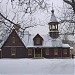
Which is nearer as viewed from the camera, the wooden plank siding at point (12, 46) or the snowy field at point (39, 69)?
the snowy field at point (39, 69)

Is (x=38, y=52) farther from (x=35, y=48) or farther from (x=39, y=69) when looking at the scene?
(x=39, y=69)

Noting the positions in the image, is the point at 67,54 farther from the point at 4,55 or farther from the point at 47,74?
the point at 47,74

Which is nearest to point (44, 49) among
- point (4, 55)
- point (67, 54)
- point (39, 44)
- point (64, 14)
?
point (39, 44)

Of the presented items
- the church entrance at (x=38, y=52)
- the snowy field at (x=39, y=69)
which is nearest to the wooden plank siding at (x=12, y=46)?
the church entrance at (x=38, y=52)

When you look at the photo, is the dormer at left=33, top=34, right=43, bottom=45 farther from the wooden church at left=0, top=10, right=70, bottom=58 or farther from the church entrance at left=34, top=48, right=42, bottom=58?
the church entrance at left=34, top=48, right=42, bottom=58

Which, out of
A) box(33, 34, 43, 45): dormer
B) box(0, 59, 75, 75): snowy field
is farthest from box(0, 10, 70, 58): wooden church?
box(0, 59, 75, 75): snowy field

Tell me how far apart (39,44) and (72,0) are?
34132mm

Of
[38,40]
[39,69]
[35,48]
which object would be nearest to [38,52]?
[35,48]

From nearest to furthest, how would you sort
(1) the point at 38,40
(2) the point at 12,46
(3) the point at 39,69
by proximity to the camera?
(3) the point at 39,69, (2) the point at 12,46, (1) the point at 38,40

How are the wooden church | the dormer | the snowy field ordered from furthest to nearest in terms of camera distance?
the dormer, the wooden church, the snowy field

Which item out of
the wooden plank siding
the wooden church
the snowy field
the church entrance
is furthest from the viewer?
the church entrance

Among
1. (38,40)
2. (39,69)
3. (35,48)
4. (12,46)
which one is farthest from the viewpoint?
(38,40)

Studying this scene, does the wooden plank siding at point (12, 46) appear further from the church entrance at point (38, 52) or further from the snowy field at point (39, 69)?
the snowy field at point (39, 69)

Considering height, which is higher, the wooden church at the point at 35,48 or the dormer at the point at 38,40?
the dormer at the point at 38,40
